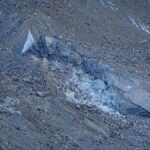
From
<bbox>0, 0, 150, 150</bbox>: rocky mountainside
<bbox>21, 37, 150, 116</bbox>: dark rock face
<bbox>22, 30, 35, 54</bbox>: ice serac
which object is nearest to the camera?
<bbox>0, 0, 150, 150</bbox>: rocky mountainside

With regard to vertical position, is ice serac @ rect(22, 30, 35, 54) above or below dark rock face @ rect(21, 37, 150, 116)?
above

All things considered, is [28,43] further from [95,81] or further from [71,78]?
[95,81]

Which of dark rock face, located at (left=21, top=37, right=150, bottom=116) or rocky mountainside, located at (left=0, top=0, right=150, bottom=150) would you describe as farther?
dark rock face, located at (left=21, top=37, right=150, bottom=116)

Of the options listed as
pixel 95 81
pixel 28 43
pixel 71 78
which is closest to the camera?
pixel 71 78

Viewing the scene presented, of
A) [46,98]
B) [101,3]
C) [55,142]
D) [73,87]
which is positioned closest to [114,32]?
[101,3]

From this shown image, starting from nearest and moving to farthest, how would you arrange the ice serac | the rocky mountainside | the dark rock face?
1. the rocky mountainside
2. the dark rock face
3. the ice serac

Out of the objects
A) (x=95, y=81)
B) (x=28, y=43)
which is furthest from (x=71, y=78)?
(x=28, y=43)

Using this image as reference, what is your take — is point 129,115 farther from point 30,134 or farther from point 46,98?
point 30,134

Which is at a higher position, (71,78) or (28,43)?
(28,43)

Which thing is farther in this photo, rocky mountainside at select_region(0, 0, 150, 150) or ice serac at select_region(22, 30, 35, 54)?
ice serac at select_region(22, 30, 35, 54)
